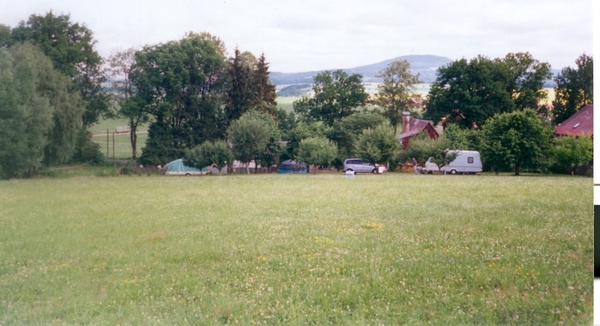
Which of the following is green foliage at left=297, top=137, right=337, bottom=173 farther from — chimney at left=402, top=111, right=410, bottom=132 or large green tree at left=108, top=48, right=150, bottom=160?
large green tree at left=108, top=48, right=150, bottom=160

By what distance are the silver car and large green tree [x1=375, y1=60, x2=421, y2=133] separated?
0.38 m

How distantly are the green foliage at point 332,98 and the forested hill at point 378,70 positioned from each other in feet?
0.20

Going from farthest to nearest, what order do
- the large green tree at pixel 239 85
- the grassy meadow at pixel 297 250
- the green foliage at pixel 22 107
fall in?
the large green tree at pixel 239 85
the green foliage at pixel 22 107
the grassy meadow at pixel 297 250

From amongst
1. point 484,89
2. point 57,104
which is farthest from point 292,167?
point 57,104

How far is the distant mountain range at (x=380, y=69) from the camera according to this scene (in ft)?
14.7

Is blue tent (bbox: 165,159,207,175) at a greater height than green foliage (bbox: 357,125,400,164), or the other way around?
green foliage (bbox: 357,125,400,164)

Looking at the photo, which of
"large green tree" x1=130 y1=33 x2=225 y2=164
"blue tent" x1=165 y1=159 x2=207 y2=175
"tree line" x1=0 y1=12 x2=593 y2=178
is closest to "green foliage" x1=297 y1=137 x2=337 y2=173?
"tree line" x1=0 y1=12 x2=593 y2=178

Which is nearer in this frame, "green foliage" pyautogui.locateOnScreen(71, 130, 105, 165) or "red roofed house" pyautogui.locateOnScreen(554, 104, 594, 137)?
"green foliage" pyautogui.locateOnScreen(71, 130, 105, 165)

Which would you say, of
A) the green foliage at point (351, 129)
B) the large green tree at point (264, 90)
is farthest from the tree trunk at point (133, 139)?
the green foliage at point (351, 129)

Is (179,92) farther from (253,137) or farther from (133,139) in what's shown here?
(253,137)

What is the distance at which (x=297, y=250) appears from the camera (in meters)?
4.20

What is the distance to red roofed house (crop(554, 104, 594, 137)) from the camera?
4578mm

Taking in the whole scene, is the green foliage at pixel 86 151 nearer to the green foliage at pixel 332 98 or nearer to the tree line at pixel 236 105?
the tree line at pixel 236 105

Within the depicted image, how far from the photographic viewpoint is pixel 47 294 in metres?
3.93
